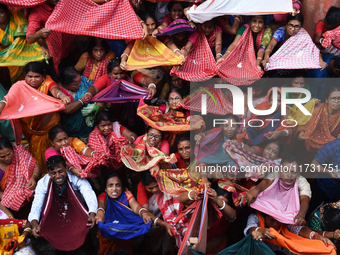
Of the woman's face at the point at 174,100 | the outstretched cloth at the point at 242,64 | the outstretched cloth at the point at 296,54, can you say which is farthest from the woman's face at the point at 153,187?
the outstretched cloth at the point at 296,54

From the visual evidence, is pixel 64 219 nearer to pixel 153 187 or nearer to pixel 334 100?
pixel 153 187

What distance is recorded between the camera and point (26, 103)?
14.6ft

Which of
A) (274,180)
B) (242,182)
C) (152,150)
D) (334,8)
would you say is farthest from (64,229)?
(334,8)

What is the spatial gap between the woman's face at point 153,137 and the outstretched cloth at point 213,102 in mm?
547

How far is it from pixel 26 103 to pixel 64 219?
55.4 inches

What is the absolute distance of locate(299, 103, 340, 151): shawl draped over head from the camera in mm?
4520

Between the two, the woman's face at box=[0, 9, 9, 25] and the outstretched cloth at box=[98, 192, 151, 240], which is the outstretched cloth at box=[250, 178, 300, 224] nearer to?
the outstretched cloth at box=[98, 192, 151, 240]

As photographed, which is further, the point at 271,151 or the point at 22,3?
the point at 22,3

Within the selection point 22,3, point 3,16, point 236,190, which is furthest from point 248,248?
point 3,16

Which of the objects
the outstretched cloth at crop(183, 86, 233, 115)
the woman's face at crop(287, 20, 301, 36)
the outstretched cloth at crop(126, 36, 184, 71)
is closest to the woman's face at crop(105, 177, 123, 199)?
the outstretched cloth at crop(183, 86, 233, 115)

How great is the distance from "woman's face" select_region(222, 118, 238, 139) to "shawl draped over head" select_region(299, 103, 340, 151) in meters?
0.83

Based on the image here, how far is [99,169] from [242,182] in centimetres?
162

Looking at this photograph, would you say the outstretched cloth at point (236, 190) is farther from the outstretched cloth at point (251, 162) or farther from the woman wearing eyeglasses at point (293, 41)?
the woman wearing eyeglasses at point (293, 41)

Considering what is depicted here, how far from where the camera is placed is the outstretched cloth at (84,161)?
4.29 meters
